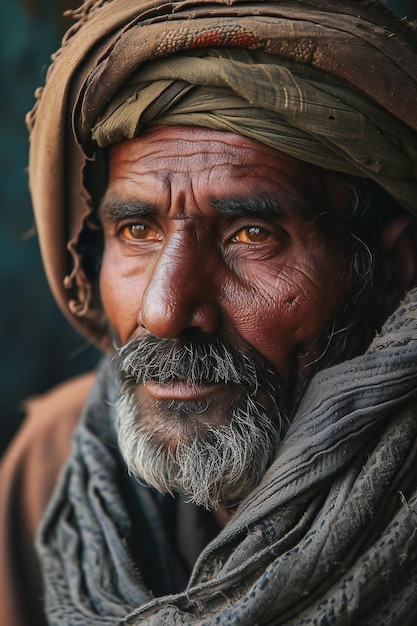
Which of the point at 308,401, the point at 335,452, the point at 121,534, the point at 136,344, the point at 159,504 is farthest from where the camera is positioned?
the point at 159,504

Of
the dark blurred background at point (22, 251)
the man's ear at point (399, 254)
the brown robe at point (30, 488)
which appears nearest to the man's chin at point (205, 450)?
the man's ear at point (399, 254)

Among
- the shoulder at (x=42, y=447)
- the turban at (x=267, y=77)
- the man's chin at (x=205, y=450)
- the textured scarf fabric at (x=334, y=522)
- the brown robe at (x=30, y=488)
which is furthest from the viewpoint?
the shoulder at (x=42, y=447)

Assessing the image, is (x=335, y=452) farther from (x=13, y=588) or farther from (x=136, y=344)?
(x=13, y=588)

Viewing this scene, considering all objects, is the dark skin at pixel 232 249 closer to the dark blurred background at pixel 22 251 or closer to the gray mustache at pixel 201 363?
the gray mustache at pixel 201 363

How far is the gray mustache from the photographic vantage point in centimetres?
184

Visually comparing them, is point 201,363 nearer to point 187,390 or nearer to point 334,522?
point 187,390

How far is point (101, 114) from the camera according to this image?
1938 mm

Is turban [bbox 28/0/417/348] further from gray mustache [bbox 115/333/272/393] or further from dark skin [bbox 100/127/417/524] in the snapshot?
gray mustache [bbox 115/333/272/393]

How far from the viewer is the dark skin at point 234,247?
5.97 ft

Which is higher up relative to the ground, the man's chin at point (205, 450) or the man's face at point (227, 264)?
the man's face at point (227, 264)

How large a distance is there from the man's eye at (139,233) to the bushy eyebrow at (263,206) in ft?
0.71

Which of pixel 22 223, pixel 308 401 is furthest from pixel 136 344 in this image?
pixel 22 223

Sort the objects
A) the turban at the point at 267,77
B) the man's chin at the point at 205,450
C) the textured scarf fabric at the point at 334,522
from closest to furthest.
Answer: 1. the textured scarf fabric at the point at 334,522
2. the turban at the point at 267,77
3. the man's chin at the point at 205,450

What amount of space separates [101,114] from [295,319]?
2.28ft
